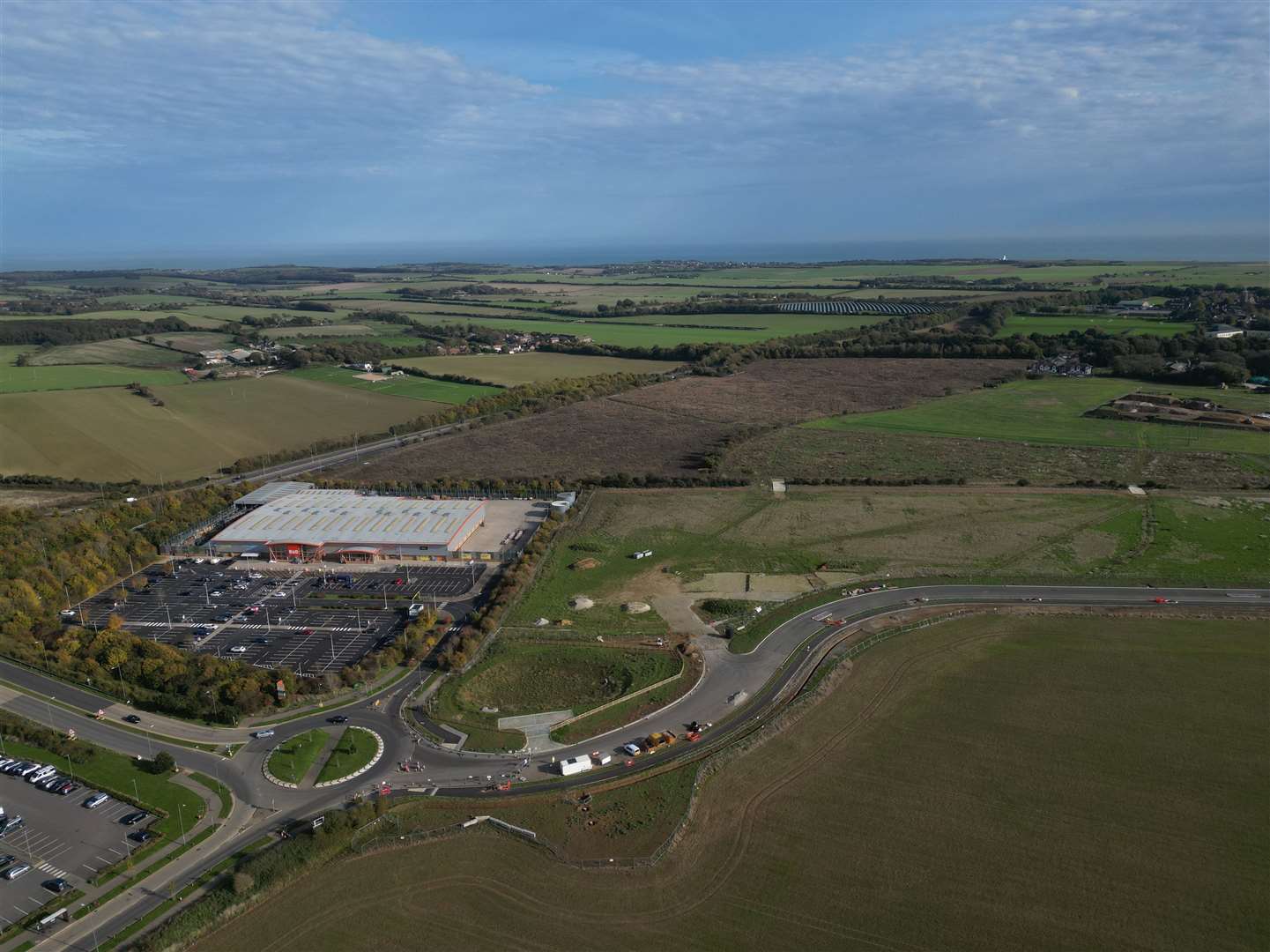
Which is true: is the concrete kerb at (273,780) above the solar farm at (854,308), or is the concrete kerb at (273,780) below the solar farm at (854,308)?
below

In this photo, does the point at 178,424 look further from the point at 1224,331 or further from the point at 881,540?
the point at 1224,331

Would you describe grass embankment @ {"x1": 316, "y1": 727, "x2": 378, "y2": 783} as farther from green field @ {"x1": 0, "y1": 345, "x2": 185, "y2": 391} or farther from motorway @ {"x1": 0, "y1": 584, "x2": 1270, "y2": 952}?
green field @ {"x1": 0, "y1": 345, "x2": 185, "y2": 391}

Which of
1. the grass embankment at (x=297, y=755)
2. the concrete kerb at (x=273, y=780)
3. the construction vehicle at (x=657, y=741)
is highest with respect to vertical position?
the construction vehicle at (x=657, y=741)

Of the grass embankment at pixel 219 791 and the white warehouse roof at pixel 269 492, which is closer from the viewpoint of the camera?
the grass embankment at pixel 219 791

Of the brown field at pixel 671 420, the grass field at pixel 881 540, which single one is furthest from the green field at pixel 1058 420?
the grass field at pixel 881 540

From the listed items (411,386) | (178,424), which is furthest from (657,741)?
(411,386)

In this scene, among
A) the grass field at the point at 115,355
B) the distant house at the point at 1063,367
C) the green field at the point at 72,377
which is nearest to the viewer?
the green field at the point at 72,377

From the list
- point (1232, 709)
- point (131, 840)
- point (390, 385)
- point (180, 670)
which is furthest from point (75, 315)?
point (1232, 709)

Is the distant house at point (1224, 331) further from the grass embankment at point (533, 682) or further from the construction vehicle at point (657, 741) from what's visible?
the construction vehicle at point (657, 741)
